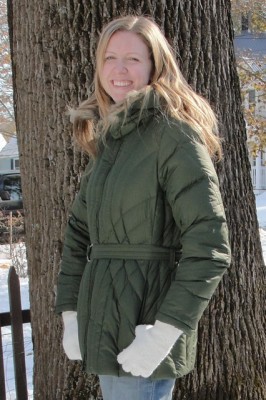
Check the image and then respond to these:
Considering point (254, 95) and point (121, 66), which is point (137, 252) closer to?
point (121, 66)

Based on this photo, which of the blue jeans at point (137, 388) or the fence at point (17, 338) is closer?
the blue jeans at point (137, 388)

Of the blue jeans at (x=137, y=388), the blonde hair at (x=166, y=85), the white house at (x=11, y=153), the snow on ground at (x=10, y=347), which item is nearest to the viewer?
the blue jeans at (x=137, y=388)

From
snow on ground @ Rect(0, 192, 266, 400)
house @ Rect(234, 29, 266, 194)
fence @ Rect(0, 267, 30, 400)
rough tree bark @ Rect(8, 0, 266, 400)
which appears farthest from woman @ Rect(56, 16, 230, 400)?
house @ Rect(234, 29, 266, 194)

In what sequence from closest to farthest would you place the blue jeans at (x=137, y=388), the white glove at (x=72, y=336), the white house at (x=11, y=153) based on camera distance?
the blue jeans at (x=137, y=388) → the white glove at (x=72, y=336) → the white house at (x=11, y=153)

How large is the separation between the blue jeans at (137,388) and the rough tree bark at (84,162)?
1040 millimetres

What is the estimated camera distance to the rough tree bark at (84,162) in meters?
3.25

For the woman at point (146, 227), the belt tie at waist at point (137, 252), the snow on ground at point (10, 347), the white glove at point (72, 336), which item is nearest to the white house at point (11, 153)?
the snow on ground at point (10, 347)

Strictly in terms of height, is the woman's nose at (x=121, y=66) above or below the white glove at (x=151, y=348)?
above

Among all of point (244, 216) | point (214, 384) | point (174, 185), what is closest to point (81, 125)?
point (174, 185)

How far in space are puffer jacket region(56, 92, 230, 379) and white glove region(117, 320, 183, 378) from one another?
1.3 inches

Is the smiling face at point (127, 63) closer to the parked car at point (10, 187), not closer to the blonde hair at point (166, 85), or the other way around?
the blonde hair at point (166, 85)

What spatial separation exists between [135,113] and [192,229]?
0.50m

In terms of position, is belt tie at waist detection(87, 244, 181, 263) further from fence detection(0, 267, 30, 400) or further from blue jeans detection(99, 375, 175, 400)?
fence detection(0, 267, 30, 400)

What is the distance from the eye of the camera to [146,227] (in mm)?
2201
